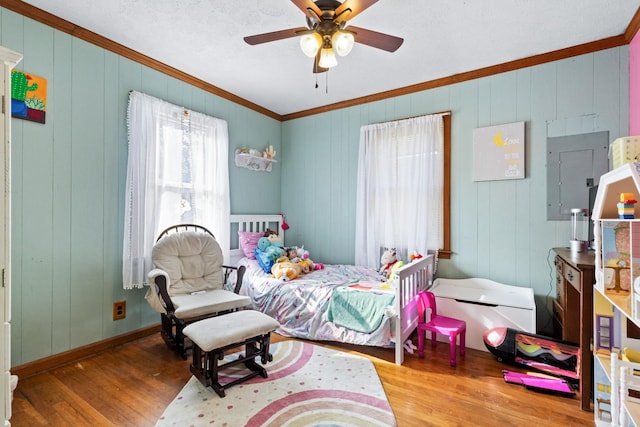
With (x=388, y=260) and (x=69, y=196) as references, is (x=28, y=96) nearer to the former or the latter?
(x=69, y=196)

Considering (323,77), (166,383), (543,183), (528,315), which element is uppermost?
(323,77)

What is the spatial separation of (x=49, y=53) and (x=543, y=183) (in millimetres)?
4123

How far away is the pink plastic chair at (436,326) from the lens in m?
2.34

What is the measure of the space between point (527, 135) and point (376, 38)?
6.09 ft

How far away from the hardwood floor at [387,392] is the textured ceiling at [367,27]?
2.55 m

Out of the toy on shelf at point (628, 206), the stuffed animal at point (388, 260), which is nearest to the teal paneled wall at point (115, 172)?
the stuffed animal at point (388, 260)

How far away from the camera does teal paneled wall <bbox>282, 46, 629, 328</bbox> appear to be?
261 cm

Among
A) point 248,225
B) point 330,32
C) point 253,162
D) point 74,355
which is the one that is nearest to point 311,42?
point 330,32

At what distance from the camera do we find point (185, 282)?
279 centimetres

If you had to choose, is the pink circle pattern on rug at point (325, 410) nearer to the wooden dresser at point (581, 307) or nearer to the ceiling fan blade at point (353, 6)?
the wooden dresser at point (581, 307)

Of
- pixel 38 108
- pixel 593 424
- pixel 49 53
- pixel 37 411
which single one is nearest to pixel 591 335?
pixel 593 424

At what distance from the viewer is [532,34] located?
8.02ft

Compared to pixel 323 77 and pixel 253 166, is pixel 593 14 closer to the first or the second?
pixel 323 77

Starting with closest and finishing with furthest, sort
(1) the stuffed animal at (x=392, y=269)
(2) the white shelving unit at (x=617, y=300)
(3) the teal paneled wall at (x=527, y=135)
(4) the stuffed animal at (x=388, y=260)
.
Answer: (2) the white shelving unit at (x=617, y=300), (3) the teal paneled wall at (x=527, y=135), (1) the stuffed animal at (x=392, y=269), (4) the stuffed animal at (x=388, y=260)
